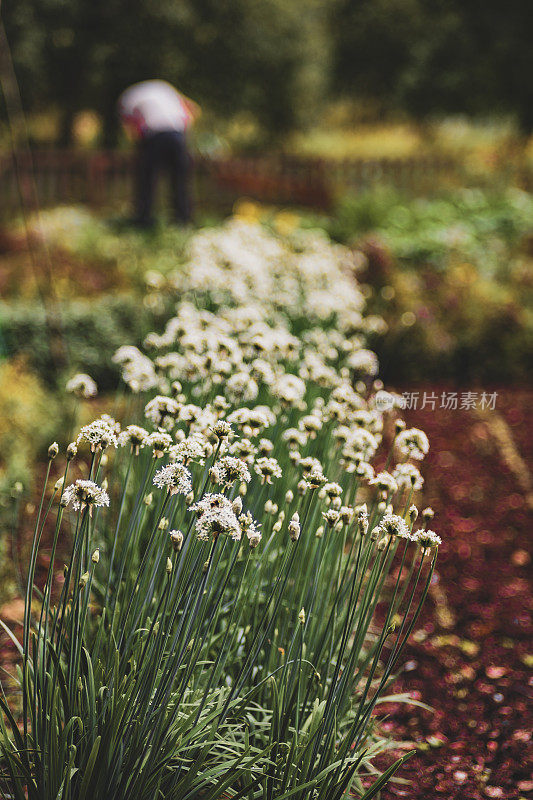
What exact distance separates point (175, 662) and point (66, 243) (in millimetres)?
8156

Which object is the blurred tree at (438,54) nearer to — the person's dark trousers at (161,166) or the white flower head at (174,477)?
the person's dark trousers at (161,166)

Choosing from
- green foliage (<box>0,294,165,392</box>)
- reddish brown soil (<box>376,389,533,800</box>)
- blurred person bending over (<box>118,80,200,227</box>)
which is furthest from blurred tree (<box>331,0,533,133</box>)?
reddish brown soil (<box>376,389,533,800</box>)

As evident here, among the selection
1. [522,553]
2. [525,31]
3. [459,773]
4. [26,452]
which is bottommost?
[459,773]

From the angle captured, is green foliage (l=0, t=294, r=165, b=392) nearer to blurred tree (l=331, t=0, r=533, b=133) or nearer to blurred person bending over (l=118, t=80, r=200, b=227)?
blurred person bending over (l=118, t=80, r=200, b=227)

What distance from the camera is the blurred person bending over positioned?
10148mm

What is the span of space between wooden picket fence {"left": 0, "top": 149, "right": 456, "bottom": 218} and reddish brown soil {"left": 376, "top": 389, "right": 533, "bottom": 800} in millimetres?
9633

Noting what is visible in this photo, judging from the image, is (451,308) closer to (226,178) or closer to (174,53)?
(226,178)

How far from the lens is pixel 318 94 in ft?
67.6

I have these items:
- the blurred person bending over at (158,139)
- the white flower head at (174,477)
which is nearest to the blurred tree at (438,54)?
the blurred person bending over at (158,139)

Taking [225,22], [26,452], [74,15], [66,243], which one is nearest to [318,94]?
[225,22]

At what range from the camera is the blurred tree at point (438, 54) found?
17.8m

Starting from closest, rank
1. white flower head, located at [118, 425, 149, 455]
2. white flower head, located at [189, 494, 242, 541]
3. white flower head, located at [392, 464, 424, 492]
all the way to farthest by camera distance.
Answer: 1. white flower head, located at [189, 494, 242, 541]
2. white flower head, located at [118, 425, 149, 455]
3. white flower head, located at [392, 464, 424, 492]

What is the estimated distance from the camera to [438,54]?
1989 centimetres

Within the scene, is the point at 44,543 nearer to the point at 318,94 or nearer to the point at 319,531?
the point at 319,531
